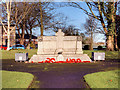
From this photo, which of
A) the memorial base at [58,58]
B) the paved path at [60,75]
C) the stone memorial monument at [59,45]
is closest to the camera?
the paved path at [60,75]

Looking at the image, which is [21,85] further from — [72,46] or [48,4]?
[48,4]

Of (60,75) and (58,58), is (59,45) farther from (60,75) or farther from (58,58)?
(60,75)

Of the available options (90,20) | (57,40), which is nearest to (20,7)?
(57,40)

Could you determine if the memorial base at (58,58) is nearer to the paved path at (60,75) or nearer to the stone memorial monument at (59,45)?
the stone memorial monument at (59,45)

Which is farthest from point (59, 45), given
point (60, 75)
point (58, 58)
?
point (60, 75)

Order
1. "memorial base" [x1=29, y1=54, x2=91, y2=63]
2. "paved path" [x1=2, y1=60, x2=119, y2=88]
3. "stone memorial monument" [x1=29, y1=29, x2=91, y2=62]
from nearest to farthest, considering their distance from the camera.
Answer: "paved path" [x1=2, y1=60, x2=119, y2=88], "memorial base" [x1=29, y1=54, x2=91, y2=63], "stone memorial monument" [x1=29, y1=29, x2=91, y2=62]

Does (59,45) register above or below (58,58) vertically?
above

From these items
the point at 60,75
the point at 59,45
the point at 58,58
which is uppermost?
the point at 59,45

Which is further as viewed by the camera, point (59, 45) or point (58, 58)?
point (59, 45)

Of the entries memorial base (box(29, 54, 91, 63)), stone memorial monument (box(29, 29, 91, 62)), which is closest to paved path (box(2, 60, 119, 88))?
memorial base (box(29, 54, 91, 63))

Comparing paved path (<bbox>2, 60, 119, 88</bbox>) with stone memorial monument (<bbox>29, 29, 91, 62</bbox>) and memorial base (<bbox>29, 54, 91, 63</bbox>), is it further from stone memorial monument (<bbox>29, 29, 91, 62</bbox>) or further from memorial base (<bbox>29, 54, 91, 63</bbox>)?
stone memorial monument (<bbox>29, 29, 91, 62</bbox>)

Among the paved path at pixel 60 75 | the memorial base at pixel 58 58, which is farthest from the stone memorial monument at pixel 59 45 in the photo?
the paved path at pixel 60 75

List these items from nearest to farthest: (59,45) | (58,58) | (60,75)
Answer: (60,75), (58,58), (59,45)

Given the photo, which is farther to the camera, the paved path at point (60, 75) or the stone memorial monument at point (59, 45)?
the stone memorial monument at point (59, 45)
